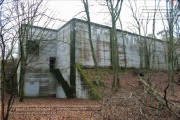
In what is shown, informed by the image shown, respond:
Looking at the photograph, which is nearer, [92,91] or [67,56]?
[92,91]

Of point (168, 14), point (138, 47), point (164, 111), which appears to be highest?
point (168, 14)

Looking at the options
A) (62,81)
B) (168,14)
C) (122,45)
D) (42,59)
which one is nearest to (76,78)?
(62,81)

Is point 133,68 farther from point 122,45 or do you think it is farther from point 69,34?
point 69,34

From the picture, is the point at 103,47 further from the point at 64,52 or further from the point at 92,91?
the point at 92,91

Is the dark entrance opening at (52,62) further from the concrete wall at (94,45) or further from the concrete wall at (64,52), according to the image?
the concrete wall at (94,45)

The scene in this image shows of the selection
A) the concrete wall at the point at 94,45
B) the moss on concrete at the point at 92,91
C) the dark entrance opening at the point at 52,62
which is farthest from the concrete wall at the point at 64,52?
the moss on concrete at the point at 92,91

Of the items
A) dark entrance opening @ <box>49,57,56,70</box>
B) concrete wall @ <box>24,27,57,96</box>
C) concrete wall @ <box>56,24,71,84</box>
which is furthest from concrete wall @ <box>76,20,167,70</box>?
dark entrance opening @ <box>49,57,56,70</box>

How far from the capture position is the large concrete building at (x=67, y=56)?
14047 mm

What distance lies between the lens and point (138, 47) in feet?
65.1

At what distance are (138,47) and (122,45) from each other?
106 inches

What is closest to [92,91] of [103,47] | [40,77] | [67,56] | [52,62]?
[67,56]

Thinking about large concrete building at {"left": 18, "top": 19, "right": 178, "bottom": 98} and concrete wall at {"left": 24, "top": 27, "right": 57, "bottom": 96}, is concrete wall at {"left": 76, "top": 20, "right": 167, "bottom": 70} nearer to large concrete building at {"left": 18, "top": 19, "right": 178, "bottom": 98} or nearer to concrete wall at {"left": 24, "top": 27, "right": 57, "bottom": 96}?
large concrete building at {"left": 18, "top": 19, "right": 178, "bottom": 98}

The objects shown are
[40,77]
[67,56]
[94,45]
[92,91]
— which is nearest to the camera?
[92,91]

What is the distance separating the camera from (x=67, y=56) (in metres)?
14.8
